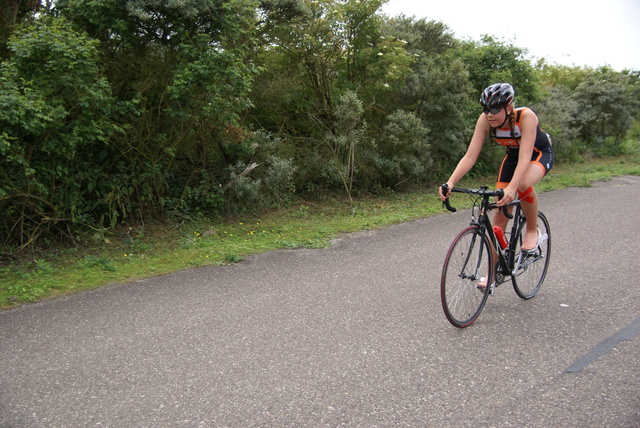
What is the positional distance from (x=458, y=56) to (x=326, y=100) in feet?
16.9

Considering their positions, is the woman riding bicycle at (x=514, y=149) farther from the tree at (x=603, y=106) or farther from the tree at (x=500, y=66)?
the tree at (x=603, y=106)

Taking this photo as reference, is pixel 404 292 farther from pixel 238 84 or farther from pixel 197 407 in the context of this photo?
pixel 238 84

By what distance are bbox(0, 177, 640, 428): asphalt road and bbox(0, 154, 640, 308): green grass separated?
42cm

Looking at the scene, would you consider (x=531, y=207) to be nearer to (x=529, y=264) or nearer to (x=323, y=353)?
(x=529, y=264)

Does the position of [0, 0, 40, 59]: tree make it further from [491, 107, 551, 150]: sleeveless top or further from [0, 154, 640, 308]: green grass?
[491, 107, 551, 150]: sleeveless top

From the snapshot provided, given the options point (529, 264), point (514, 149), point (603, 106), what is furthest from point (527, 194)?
point (603, 106)

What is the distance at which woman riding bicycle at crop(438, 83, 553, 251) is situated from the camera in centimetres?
413

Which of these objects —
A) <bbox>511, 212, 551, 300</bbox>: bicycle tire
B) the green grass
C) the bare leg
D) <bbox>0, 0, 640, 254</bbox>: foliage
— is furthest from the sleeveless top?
<bbox>0, 0, 640, 254</bbox>: foliage

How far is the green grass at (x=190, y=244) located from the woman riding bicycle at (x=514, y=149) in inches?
125

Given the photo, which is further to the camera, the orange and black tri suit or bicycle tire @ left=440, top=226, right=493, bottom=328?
the orange and black tri suit

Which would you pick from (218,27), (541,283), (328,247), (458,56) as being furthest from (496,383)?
(458,56)

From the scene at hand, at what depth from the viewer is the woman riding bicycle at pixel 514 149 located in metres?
4.13

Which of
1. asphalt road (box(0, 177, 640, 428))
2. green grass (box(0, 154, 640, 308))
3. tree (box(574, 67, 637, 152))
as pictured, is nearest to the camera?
asphalt road (box(0, 177, 640, 428))

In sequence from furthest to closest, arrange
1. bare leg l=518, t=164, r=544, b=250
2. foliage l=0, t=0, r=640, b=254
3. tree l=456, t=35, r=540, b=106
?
1. tree l=456, t=35, r=540, b=106
2. foliage l=0, t=0, r=640, b=254
3. bare leg l=518, t=164, r=544, b=250
